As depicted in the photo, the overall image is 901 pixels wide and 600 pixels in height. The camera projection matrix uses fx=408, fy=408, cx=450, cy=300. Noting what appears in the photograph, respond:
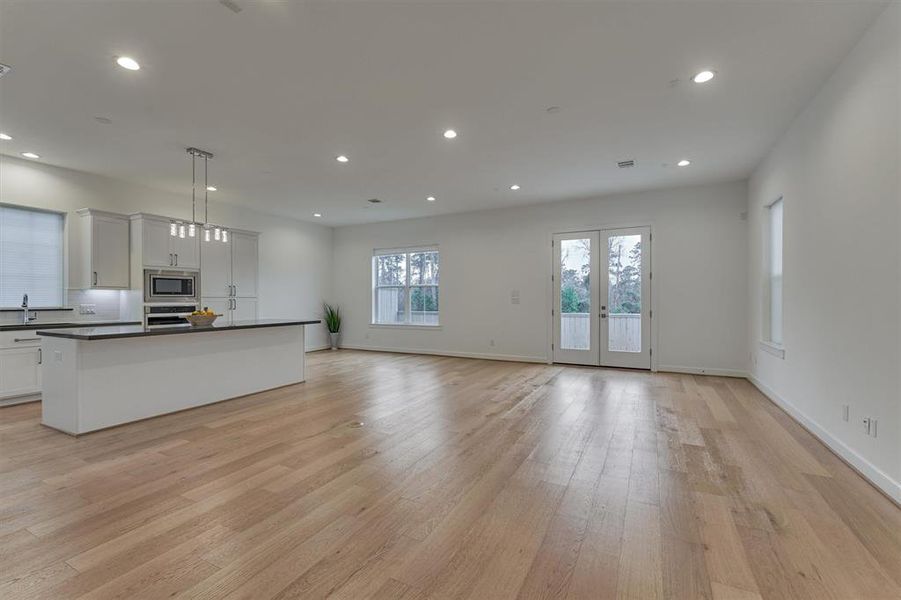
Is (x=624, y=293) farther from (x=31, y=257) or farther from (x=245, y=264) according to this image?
(x=31, y=257)

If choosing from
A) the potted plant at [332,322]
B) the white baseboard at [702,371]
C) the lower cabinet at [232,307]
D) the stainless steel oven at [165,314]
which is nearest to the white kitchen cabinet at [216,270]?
the lower cabinet at [232,307]

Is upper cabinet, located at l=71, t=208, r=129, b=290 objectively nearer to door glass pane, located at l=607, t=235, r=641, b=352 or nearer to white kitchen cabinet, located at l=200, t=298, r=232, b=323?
white kitchen cabinet, located at l=200, t=298, r=232, b=323

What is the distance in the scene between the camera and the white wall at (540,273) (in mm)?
6012

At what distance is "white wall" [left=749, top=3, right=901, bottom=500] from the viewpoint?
2.41 metres

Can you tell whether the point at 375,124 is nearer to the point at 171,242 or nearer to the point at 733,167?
the point at 171,242

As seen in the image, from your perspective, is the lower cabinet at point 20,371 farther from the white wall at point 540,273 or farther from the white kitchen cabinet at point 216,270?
the white wall at point 540,273

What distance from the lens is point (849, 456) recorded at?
2830mm

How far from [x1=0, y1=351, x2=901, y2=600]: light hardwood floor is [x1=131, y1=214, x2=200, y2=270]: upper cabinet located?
246 centimetres

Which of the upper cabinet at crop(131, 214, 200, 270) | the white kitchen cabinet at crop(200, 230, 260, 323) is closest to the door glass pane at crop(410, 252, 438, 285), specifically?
the white kitchen cabinet at crop(200, 230, 260, 323)

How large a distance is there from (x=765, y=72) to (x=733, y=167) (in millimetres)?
2573

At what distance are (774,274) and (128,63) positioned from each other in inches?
260

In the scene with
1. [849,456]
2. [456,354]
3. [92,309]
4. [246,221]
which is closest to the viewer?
[849,456]

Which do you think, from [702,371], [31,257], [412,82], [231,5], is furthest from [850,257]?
[31,257]

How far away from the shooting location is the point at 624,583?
164 cm
